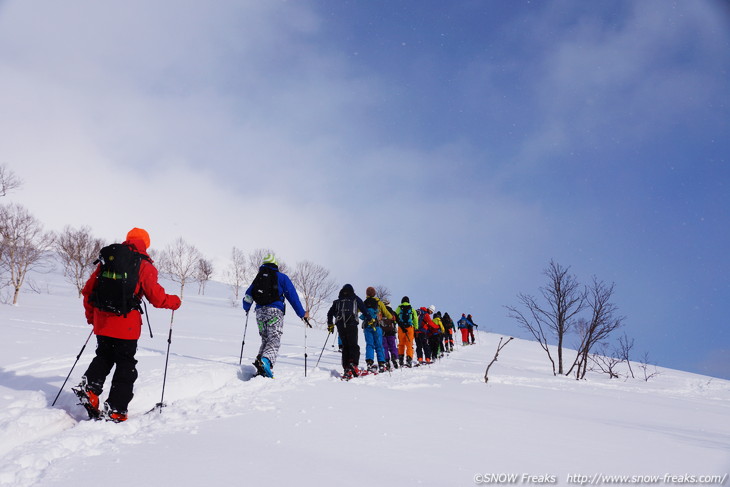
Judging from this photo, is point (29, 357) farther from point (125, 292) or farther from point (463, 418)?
point (463, 418)

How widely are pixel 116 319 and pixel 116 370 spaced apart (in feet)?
1.68

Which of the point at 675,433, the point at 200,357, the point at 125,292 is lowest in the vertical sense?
the point at 200,357

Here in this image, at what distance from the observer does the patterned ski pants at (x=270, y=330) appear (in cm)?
608

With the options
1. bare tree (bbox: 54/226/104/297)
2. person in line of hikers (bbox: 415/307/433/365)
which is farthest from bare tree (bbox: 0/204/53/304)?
person in line of hikers (bbox: 415/307/433/365)

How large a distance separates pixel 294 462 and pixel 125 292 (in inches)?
102

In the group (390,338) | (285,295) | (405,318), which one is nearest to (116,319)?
(285,295)

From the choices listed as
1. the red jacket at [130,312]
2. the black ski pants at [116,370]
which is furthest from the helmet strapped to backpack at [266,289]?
the black ski pants at [116,370]

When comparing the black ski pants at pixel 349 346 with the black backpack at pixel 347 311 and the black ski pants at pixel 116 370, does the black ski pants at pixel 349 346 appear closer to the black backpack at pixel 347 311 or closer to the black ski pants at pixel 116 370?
the black backpack at pixel 347 311

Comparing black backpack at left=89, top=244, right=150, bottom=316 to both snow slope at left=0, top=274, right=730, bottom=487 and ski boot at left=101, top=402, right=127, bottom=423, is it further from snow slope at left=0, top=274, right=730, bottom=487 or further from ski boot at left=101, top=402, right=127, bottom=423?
snow slope at left=0, top=274, right=730, bottom=487

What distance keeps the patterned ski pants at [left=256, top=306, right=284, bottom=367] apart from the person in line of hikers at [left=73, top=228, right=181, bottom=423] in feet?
7.80

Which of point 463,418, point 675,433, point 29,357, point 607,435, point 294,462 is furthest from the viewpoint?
point 29,357

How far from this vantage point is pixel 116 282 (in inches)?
147

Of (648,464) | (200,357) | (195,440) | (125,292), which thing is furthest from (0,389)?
(648,464)

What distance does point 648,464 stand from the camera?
2498 millimetres
